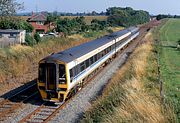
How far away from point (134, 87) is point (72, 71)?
381 cm

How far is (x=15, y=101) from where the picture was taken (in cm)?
1884

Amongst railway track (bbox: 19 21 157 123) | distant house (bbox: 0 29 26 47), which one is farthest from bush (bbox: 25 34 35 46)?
railway track (bbox: 19 21 157 123)

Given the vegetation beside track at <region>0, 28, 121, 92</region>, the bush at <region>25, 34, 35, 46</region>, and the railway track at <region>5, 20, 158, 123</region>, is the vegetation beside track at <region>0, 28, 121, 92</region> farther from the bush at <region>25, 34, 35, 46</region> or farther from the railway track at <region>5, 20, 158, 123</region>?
the railway track at <region>5, 20, 158, 123</region>

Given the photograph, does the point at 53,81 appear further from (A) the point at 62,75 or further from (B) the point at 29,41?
(B) the point at 29,41

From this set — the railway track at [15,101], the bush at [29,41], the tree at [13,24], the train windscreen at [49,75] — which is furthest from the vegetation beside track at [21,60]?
the train windscreen at [49,75]

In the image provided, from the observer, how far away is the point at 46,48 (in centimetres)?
3850

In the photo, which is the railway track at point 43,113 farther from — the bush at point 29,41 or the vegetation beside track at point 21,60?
the bush at point 29,41

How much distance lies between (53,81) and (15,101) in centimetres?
252

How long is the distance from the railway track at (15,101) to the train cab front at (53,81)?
4.88 ft

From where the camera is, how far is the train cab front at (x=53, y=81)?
58.4ft

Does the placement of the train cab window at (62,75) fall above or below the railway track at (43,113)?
A: above

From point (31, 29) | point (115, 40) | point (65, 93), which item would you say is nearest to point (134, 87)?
point (65, 93)

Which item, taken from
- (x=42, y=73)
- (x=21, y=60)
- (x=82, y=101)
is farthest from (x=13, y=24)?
(x=82, y=101)

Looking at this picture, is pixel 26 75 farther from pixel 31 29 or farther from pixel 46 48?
pixel 31 29
